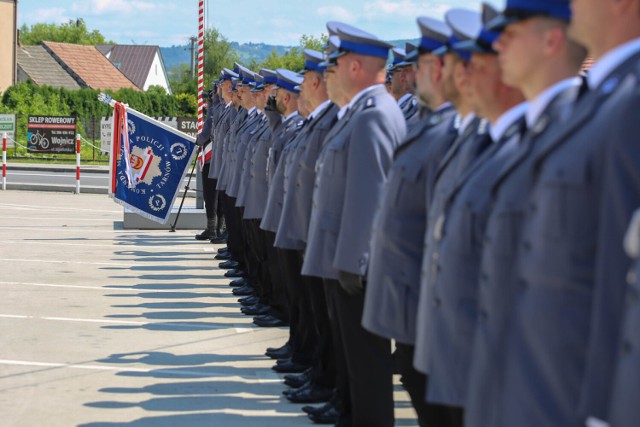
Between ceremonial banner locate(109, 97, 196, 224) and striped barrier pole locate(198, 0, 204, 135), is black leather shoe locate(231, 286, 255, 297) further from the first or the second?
striped barrier pole locate(198, 0, 204, 135)

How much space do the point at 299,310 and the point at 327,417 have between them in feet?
5.71

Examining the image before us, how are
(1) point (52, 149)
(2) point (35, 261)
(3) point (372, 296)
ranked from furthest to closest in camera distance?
(1) point (52, 149) → (2) point (35, 261) → (3) point (372, 296)

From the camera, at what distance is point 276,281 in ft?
32.6

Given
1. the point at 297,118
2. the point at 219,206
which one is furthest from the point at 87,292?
the point at 219,206

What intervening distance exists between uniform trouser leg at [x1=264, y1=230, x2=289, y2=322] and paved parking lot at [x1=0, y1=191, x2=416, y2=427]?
1.06 ft

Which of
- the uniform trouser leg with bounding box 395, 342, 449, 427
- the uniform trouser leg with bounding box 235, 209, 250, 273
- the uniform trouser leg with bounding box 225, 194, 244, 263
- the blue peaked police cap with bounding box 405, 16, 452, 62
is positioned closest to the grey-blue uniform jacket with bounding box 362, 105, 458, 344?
the uniform trouser leg with bounding box 395, 342, 449, 427

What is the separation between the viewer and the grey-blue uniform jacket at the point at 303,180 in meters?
7.25

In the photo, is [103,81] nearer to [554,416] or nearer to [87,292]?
[87,292]

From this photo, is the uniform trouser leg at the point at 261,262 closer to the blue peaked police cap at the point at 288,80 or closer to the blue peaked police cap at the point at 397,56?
the blue peaked police cap at the point at 288,80

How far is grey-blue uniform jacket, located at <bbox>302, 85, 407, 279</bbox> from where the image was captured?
19.0 ft

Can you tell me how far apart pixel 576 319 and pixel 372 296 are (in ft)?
6.78

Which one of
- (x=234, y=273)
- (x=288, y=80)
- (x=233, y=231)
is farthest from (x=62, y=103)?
(x=288, y=80)

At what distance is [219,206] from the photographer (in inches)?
664

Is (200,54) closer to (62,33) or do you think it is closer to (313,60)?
(313,60)
